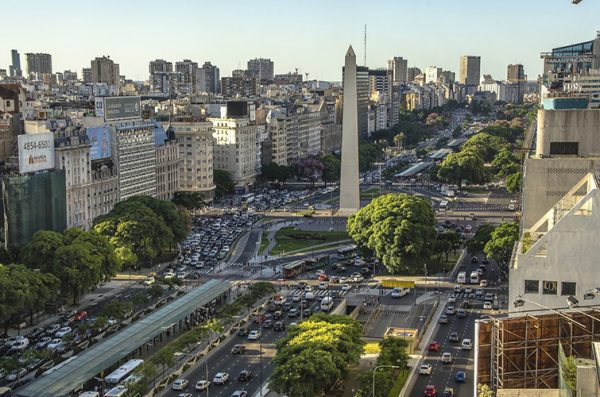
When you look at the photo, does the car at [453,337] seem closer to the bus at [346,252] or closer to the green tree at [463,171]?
the bus at [346,252]

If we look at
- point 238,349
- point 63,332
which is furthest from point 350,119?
point 63,332

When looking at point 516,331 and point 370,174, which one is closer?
point 516,331

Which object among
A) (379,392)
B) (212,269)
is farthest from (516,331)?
(212,269)

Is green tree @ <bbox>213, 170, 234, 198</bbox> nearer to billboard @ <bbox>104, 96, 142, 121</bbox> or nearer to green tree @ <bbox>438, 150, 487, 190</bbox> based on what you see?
billboard @ <bbox>104, 96, 142, 121</bbox>

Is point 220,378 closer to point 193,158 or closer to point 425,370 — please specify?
point 425,370

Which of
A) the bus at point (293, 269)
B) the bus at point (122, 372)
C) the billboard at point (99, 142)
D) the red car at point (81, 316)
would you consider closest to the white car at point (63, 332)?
the red car at point (81, 316)

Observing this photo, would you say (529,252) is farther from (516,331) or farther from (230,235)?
(230,235)

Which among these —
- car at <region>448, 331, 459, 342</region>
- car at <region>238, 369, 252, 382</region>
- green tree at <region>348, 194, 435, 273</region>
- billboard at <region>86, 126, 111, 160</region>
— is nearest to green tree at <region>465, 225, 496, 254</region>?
green tree at <region>348, 194, 435, 273</region>
